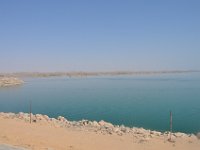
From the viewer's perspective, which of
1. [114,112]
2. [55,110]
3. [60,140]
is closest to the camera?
[60,140]

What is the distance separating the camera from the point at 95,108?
33.1 metres

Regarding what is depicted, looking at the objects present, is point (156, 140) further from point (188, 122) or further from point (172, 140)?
point (188, 122)

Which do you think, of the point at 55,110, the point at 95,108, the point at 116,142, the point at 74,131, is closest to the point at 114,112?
the point at 95,108

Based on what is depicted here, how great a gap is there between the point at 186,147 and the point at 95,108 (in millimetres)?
18471

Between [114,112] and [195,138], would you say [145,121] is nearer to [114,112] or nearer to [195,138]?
[114,112]

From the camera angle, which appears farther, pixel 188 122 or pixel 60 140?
pixel 188 122

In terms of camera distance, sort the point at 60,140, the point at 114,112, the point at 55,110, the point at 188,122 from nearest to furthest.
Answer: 1. the point at 60,140
2. the point at 188,122
3. the point at 114,112
4. the point at 55,110

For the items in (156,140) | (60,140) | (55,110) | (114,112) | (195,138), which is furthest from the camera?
(55,110)

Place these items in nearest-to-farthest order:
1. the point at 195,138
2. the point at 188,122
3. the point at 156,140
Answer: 1. the point at 156,140
2. the point at 195,138
3. the point at 188,122

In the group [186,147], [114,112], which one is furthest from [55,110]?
[186,147]

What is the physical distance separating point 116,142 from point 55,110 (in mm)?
17819

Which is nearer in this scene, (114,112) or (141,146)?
(141,146)

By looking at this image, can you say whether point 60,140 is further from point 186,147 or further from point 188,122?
point 188,122

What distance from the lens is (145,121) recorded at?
82.8 feet
